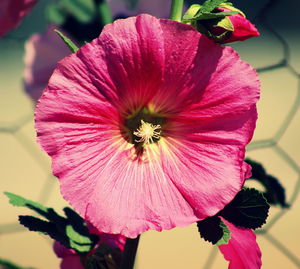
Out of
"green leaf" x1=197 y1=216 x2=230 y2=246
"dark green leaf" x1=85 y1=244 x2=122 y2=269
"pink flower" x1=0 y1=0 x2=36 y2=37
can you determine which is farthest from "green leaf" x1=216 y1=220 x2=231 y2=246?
"pink flower" x1=0 y1=0 x2=36 y2=37

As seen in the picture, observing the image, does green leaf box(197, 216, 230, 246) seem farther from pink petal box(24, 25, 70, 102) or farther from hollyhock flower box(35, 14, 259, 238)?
pink petal box(24, 25, 70, 102)

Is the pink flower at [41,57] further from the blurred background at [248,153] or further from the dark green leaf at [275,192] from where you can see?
the blurred background at [248,153]

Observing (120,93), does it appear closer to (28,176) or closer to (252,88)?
(252,88)

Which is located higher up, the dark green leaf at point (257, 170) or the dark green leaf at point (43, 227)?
the dark green leaf at point (43, 227)

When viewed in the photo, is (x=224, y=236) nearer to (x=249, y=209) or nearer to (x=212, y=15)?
(x=249, y=209)

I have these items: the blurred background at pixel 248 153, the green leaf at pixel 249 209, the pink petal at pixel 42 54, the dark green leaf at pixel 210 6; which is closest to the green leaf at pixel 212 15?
the dark green leaf at pixel 210 6

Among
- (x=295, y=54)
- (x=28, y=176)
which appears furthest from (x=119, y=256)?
(x=295, y=54)
